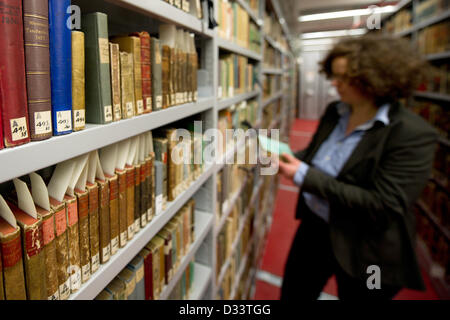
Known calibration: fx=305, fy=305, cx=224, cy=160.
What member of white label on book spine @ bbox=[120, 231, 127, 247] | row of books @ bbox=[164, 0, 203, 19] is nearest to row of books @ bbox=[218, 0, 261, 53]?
row of books @ bbox=[164, 0, 203, 19]

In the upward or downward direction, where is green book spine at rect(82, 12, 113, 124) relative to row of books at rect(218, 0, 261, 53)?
downward

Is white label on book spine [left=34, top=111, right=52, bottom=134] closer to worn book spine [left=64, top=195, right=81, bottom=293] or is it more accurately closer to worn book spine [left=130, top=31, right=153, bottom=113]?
worn book spine [left=64, top=195, right=81, bottom=293]

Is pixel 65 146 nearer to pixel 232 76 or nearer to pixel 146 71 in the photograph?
pixel 146 71

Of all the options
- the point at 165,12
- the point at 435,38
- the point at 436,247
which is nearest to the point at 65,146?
the point at 165,12

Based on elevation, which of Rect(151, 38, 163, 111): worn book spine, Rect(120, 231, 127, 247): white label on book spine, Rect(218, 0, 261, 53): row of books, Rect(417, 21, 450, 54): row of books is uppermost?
Rect(417, 21, 450, 54): row of books

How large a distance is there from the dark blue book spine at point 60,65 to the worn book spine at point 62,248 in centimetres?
14

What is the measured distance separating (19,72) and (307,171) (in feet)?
3.97

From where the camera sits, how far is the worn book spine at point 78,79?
55 centimetres

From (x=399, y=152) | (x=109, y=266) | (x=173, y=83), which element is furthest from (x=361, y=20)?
(x=109, y=266)

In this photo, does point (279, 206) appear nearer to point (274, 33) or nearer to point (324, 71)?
point (274, 33)

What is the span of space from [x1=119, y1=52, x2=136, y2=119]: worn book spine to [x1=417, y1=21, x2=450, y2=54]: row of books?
2995 millimetres

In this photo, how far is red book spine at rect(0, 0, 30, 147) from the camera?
1.38 feet

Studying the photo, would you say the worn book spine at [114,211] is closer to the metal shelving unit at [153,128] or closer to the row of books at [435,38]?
the metal shelving unit at [153,128]

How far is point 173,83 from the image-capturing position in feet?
3.08
